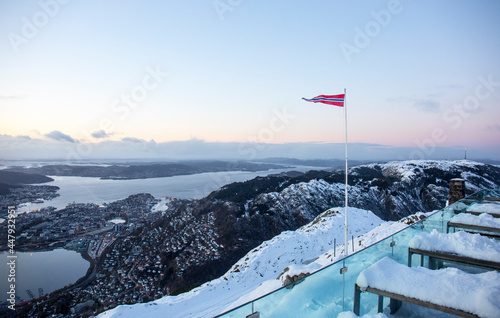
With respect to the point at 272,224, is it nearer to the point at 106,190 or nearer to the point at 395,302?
the point at 395,302

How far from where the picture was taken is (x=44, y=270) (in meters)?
31.8

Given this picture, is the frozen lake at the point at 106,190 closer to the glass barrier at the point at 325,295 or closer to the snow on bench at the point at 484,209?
the glass barrier at the point at 325,295

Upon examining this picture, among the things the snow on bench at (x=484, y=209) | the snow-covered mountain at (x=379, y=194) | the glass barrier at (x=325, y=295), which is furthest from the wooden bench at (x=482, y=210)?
the snow-covered mountain at (x=379, y=194)

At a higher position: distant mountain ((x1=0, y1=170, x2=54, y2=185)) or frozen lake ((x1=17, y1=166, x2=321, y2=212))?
distant mountain ((x1=0, y1=170, x2=54, y2=185))

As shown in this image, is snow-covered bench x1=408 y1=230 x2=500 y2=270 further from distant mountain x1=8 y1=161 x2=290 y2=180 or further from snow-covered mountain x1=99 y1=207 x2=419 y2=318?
distant mountain x1=8 y1=161 x2=290 y2=180

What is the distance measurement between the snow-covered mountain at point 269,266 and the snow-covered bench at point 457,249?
7.87 meters

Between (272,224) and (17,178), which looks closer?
(272,224)

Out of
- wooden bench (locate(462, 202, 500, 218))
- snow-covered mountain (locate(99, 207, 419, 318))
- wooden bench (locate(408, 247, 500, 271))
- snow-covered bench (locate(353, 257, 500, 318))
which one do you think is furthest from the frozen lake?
wooden bench (locate(462, 202, 500, 218))

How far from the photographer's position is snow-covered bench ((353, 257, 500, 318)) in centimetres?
237

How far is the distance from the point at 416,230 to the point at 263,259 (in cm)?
1991

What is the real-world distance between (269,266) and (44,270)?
30.5 m

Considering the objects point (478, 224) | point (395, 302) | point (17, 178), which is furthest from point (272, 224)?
point (17, 178)

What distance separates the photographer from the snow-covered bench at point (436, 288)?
2371 mm

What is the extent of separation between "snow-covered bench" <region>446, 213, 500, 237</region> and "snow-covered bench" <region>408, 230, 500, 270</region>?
5.47ft
